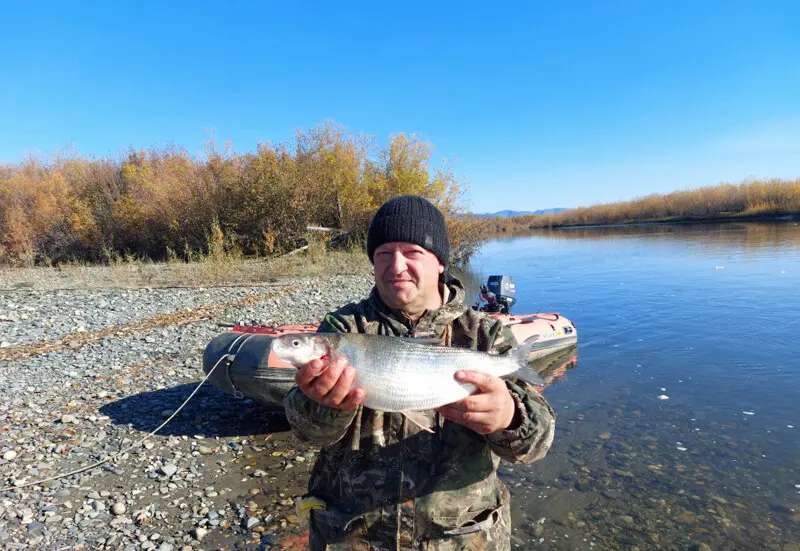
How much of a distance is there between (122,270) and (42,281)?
3036 millimetres

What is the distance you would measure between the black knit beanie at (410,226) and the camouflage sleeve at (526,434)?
867 millimetres

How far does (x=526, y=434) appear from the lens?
6.64 ft

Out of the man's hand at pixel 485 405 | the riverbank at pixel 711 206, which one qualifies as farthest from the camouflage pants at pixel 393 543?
the riverbank at pixel 711 206

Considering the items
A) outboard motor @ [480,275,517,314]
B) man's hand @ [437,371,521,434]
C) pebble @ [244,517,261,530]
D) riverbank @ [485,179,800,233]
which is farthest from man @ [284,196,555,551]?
riverbank @ [485,179,800,233]

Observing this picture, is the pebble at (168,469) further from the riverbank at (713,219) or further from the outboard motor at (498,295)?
the riverbank at (713,219)

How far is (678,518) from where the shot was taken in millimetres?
5047

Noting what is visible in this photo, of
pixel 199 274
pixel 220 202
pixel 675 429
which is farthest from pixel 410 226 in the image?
pixel 220 202

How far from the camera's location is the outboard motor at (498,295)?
33.4ft

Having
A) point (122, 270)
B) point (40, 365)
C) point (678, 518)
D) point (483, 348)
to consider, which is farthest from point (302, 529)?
point (122, 270)

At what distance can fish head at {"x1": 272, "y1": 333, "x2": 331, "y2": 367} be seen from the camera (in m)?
2.18

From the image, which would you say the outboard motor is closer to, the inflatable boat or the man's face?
the inflatable boat

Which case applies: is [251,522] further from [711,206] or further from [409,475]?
[711,206]

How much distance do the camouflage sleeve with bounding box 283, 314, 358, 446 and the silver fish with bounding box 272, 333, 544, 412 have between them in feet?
0.47

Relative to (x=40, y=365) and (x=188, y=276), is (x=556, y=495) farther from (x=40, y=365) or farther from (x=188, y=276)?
(x=188, y=276)
